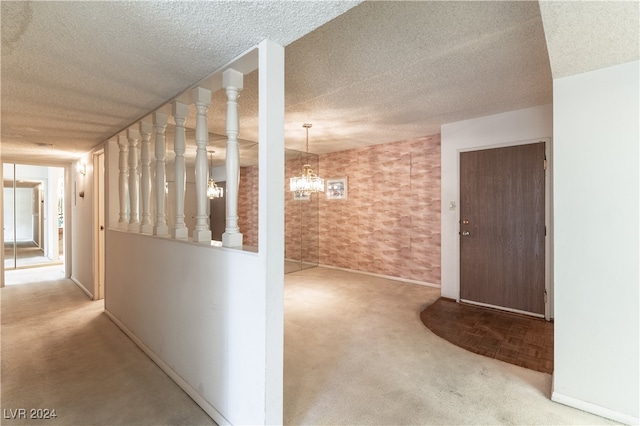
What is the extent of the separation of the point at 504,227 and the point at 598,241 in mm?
1982

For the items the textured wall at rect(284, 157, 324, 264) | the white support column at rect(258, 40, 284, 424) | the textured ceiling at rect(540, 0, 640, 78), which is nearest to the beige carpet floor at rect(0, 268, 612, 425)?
the white support column at rect(258, 40, 284, 424)

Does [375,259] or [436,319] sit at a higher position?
[375,259]

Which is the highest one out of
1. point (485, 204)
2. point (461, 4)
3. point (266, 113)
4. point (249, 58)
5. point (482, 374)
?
point (461, 4)

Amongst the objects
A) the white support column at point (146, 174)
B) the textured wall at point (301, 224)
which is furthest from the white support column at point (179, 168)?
the textured wall at point (301, 224)

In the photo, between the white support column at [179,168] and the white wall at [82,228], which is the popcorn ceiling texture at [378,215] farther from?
the white support column at [179,168]

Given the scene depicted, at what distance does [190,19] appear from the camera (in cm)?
140

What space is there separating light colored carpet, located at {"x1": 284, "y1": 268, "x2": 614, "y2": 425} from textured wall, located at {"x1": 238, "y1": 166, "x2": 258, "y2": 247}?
402cm

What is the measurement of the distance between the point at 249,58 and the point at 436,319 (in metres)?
3.19

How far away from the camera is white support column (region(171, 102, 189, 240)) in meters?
2.35

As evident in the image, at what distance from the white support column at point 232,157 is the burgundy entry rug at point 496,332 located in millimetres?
2330

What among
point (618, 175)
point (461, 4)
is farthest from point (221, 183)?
point (618, 175)

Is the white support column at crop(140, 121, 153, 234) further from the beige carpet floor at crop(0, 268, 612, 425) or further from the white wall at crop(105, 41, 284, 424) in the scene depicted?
the beige carpet floor at crop(0, 268, 612, 425)

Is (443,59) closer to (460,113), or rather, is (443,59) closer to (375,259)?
(460,113)

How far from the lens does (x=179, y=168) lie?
2352mm
